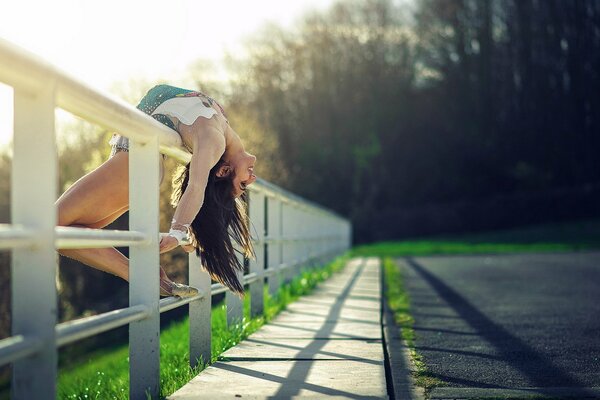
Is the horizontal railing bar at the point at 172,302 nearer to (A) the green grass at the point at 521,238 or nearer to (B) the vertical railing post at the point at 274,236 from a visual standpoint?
(B) the vertical railing post at the point at 274,236

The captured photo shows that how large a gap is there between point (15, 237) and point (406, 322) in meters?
4.43

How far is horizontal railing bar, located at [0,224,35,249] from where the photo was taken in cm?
192

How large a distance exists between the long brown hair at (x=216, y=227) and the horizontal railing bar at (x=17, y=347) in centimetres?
185

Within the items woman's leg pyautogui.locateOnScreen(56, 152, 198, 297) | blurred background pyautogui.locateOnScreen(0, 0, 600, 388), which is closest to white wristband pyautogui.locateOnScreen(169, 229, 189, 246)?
woman's leg pyautogui.locateOnScreen(56, 152, 198, 297)

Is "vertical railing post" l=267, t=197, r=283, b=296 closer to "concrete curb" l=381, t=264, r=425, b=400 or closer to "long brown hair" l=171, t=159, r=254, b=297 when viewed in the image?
"concrete curb" l=381, t=264, r=425, b=400

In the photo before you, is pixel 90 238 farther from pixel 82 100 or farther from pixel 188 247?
pixel 188 247

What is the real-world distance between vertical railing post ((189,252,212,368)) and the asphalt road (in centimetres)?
114

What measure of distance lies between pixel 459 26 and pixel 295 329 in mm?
34569

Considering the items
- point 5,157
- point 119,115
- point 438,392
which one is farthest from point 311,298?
point 5,157

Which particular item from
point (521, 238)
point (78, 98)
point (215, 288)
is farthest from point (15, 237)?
point (521, 238)

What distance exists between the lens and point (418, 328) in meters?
5.75

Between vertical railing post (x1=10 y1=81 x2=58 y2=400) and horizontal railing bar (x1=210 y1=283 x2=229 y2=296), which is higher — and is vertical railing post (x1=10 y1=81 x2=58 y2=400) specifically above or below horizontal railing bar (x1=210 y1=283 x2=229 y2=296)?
above

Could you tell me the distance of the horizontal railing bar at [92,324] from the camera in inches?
89.3

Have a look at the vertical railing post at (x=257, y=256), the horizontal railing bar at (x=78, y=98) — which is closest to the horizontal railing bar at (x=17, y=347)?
the horizontal railing bar at (x=78, y=98)
